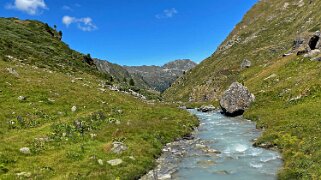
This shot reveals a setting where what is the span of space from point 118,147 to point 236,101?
32.8 m

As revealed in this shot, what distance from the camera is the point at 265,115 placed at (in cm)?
4712

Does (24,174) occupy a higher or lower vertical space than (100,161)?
lower

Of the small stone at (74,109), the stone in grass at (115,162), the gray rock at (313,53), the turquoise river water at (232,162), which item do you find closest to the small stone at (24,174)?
the stone in grass at (115,162)

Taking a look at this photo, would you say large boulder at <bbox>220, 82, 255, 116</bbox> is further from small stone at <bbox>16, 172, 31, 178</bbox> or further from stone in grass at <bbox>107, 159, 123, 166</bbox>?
small stone at <bbox>16, 172, 31, 178</bbox>

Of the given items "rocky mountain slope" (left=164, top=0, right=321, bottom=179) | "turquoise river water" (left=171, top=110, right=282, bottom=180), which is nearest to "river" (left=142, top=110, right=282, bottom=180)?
"turquoise river water" (left=171, top=110, right=282, bottom=180)

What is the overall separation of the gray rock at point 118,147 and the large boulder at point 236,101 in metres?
30.7

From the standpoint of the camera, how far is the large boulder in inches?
2244

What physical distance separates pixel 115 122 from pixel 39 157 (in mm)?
13693

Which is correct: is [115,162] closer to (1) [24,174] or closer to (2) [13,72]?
(1) [24,174]

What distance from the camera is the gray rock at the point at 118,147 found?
2823 centimetres

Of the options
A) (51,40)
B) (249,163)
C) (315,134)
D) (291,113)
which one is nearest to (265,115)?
(291,113)

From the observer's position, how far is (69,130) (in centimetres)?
3325

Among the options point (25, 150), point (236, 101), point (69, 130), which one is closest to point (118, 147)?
point (69, 130)

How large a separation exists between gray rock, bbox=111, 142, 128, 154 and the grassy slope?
1.78 feet
